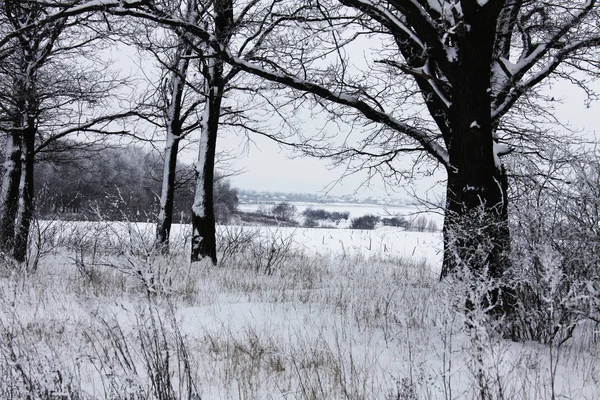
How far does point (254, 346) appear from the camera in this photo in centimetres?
333

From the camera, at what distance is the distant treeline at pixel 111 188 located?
15.2ft

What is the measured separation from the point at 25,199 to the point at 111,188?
39.3ft

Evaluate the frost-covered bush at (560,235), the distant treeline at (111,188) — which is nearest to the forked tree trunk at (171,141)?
the distant treeline at (111,188)

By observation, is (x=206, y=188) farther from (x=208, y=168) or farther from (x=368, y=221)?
(x=368, y=221)

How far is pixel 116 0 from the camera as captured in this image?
493cm

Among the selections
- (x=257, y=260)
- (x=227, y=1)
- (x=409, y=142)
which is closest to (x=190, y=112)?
(x=227, y=1)

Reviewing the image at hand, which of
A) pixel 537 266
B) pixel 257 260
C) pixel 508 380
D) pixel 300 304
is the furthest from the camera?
pixel 257 260

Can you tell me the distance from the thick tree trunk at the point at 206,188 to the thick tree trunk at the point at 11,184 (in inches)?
156

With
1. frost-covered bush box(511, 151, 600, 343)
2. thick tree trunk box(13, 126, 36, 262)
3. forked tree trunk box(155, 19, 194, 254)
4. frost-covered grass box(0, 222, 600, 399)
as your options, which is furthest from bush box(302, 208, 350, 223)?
frost-covered bush box(511, 151, 600, 343)

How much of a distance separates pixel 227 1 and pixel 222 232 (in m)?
5.76

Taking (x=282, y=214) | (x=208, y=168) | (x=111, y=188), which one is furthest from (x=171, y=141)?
(x=111, y=188)

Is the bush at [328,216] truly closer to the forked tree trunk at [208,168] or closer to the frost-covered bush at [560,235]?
the forked tree trunk at [208,168]

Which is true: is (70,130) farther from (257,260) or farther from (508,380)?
(508,380)

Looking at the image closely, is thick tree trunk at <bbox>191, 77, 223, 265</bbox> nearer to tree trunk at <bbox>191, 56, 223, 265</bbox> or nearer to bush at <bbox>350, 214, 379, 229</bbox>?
tree trunk at <bbox>191, 56, 223, 265</bbox>
